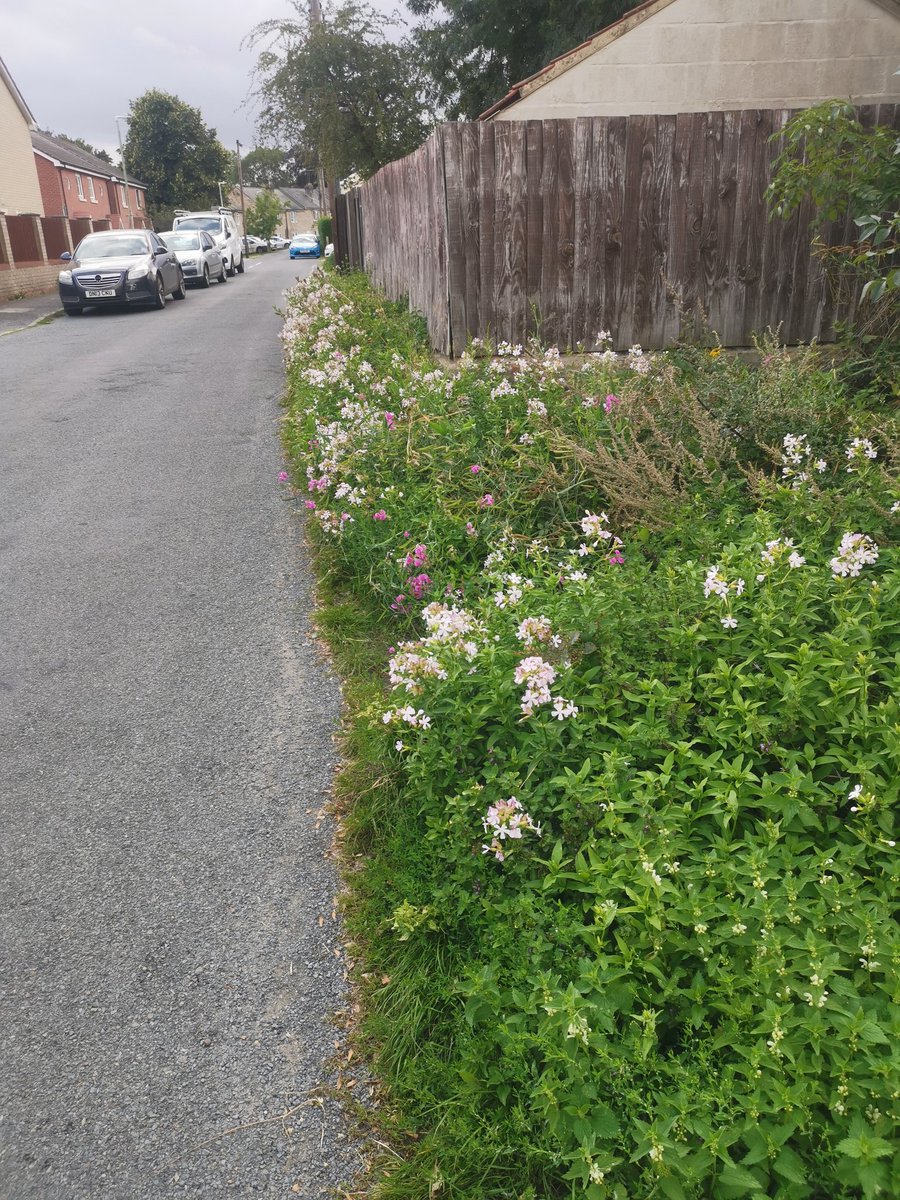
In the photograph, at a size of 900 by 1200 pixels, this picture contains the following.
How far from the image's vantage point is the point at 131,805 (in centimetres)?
362

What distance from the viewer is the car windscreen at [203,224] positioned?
106 feet

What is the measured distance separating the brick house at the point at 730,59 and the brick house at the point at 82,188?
103 feet

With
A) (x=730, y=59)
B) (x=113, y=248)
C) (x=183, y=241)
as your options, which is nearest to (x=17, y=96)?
(x=183, y=241)

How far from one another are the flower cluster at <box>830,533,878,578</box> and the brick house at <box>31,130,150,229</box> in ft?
127

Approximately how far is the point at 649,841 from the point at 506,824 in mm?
409

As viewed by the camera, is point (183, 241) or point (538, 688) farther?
point (183, 241)

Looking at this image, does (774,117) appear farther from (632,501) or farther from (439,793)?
(439,793)

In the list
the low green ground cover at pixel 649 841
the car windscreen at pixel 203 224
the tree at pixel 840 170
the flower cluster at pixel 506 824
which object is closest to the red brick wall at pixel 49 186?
the car windscreen at pixel 203 224

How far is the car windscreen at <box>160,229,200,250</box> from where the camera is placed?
26875mm

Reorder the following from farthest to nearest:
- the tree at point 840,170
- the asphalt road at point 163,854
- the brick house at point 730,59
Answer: the brick house at point 730,59
the tree at point 840,170
the asphalt road at point 163,854

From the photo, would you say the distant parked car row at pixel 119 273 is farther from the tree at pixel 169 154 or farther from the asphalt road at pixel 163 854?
the tree at pixel 169 154

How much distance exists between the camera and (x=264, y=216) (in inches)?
2662

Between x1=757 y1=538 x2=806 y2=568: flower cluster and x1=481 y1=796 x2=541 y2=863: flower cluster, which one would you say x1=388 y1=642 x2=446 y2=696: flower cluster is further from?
x1=757 y1=538 x2=806 y2=568: flower cluster

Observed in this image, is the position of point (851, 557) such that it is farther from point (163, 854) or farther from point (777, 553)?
point (163, 854)
